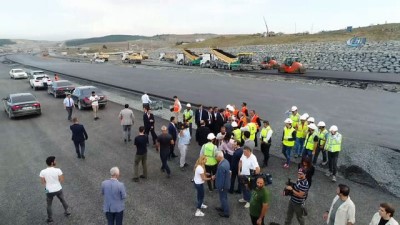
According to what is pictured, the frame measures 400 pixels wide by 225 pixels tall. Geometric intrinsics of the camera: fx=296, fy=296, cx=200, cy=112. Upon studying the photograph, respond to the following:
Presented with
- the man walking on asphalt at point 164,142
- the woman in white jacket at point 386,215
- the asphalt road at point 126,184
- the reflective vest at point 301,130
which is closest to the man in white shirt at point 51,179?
the asphalt road at point 126,184

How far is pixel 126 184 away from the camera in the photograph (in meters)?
9.88

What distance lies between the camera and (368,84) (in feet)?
95.0

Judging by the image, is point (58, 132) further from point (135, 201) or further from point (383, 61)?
point (383, 61)

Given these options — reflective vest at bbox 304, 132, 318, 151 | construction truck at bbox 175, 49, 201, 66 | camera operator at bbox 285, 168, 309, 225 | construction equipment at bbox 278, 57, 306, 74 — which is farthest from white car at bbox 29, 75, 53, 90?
construction truck at bbox 175, 49, 201, 66

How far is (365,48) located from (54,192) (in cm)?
4970

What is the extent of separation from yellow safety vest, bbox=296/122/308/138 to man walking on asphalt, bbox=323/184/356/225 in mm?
5614

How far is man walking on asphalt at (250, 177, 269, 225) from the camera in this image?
6.21m


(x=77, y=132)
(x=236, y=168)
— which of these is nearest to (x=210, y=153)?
(x=236, y=168)

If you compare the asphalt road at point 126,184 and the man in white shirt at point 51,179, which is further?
the asphalt road at point 126,184

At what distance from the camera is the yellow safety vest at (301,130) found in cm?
1119

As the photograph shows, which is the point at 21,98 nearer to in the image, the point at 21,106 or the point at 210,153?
the point at 21,106

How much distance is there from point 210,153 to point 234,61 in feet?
133

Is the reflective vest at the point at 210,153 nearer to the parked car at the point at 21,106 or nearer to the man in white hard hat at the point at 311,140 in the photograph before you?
the man in white hard hat at the point at 311,140

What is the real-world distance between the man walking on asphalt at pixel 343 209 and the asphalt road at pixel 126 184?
1.91m
